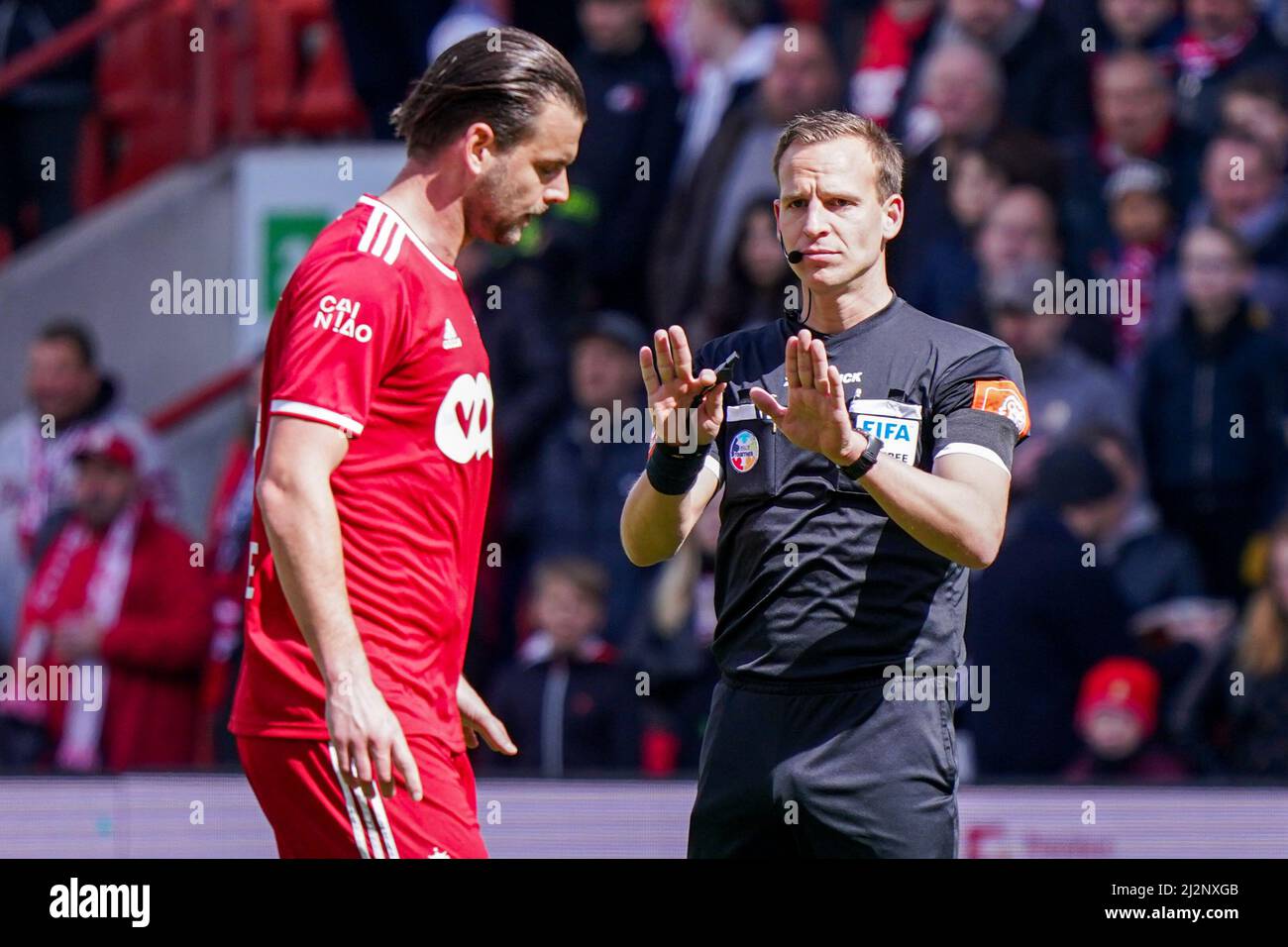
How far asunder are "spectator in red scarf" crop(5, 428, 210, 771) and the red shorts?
182 inches

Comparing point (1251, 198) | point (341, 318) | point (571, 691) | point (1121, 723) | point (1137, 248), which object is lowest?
point (1121, 723)

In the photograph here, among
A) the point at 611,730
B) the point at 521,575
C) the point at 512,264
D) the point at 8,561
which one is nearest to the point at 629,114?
the point at 512,264

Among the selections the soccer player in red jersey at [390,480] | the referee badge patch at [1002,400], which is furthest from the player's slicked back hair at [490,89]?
the referee badge patch at [1002,400]

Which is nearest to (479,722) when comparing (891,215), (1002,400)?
(1002,400)

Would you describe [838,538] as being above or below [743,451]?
below

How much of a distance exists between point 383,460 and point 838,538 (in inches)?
37.3

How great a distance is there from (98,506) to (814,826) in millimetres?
5421

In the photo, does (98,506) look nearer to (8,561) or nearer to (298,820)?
(8,561)

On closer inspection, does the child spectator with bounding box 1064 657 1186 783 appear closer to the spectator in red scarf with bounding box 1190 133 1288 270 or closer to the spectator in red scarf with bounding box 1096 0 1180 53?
the spectator in red scarf with bounding box 1190 133 1288 270


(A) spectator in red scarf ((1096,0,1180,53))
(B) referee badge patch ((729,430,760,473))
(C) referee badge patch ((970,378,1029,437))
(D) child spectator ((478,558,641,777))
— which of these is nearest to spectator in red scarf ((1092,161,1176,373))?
(A) spectator in red scarf ((1096,0,1180,53))

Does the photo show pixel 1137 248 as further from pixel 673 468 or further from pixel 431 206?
pixel 431 206

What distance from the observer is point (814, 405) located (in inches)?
145

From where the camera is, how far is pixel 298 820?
12.3 ft
